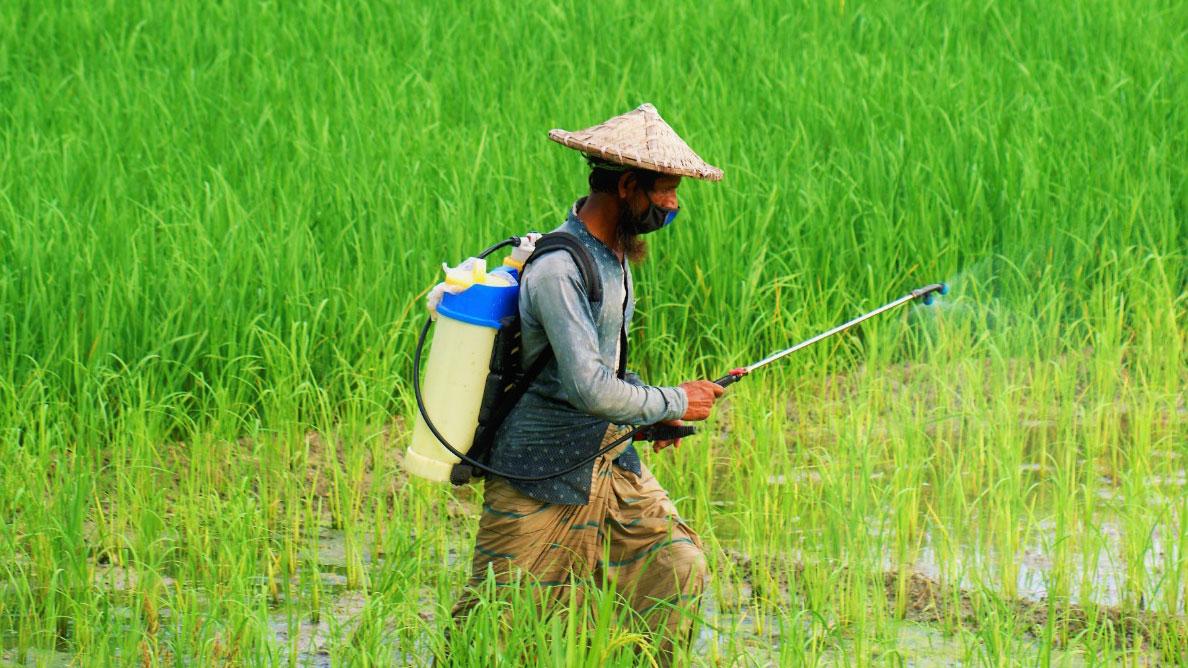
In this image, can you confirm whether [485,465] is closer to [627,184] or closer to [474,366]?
[474,366]

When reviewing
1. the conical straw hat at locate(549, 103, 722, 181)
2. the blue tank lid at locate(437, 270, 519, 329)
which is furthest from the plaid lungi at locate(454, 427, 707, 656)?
the conical straw hat at locate(549, 103, 722, 181)

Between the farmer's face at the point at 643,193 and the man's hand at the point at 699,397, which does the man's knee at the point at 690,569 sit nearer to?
the man's hand at the point at 699,397

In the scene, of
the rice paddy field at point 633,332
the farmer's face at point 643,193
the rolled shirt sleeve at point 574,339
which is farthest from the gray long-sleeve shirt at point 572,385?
the rice paddy field at point 633,332

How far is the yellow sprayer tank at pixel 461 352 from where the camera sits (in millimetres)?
2961

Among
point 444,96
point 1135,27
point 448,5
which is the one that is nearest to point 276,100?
point 444,96

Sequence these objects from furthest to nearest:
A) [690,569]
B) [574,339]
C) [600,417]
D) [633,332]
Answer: [633,332]
[690,569]
[600,417]
[574,339]

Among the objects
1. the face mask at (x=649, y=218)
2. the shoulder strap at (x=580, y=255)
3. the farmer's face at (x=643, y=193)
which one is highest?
the farmer's face at (x=643, y=193)

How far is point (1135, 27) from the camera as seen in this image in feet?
25.3

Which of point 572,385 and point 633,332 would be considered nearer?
point 572,385

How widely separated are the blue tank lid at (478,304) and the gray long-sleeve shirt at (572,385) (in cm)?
4

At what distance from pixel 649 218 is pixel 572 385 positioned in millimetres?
362

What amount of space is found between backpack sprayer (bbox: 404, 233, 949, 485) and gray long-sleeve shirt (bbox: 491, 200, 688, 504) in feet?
0.09

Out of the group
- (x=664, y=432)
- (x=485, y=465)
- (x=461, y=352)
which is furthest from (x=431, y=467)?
(x=664, y=432)

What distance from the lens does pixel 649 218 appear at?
119 inches
